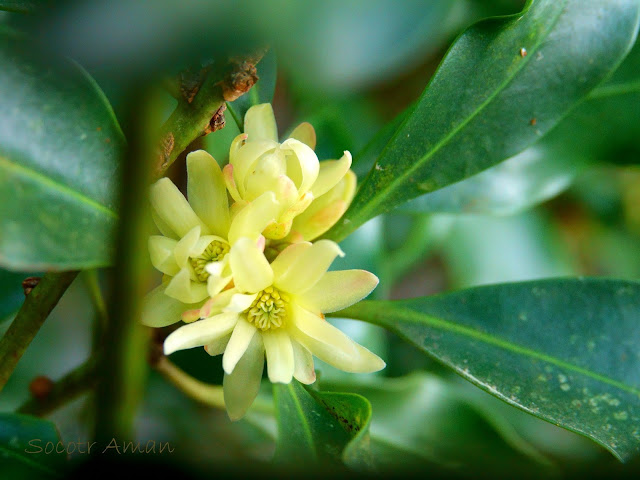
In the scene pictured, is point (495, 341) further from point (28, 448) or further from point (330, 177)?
point (28, 448)

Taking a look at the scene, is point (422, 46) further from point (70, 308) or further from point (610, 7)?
point (70, 308)

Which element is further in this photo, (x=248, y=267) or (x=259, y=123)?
(x=259, y=123)

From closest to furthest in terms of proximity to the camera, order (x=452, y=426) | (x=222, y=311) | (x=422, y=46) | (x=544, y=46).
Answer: (x=222, y=311), (x=544, y=46), (x=452, y=426), (x=422, y=46)

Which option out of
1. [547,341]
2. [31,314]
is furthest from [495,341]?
[31,314]

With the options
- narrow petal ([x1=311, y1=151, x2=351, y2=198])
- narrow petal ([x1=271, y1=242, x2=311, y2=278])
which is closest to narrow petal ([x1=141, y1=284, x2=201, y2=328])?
narrow petal ([x1=271, y1=242, x2=311, y2=278])

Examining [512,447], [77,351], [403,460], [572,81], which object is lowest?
[77,351]

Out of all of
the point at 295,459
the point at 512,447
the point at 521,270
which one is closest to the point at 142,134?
the point at 295,459
